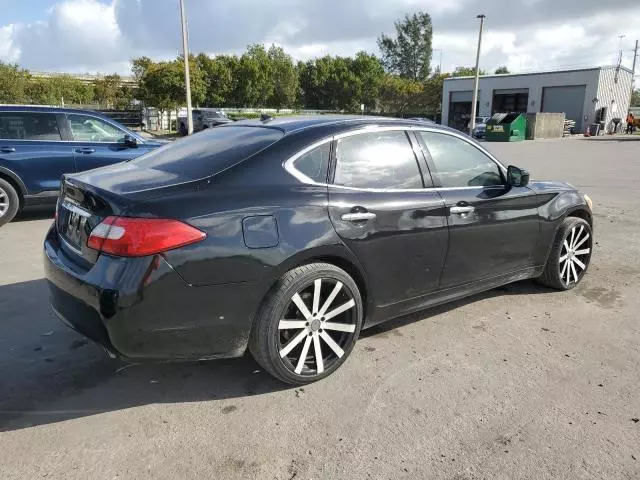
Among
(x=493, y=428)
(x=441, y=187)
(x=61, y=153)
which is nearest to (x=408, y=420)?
(x=493, y=428)

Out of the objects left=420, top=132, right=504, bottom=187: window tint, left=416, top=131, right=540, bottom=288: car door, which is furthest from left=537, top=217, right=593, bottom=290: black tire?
left=420, top=132, right=504, bottom=187: window tint

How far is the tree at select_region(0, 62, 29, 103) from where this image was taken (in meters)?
39.0

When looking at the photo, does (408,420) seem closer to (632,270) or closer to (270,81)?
(632,270)

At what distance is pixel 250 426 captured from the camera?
2.92 metres

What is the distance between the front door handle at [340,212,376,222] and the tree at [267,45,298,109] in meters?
62.5

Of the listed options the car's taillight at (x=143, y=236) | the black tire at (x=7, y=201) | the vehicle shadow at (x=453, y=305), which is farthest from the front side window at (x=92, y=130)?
the car's taillight at (x=143, y=236)

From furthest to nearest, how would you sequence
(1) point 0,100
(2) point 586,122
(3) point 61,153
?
(2) point 586,122 < (1) point 0,100 < (3) point 61,153

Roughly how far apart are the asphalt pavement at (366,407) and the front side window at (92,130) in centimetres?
438

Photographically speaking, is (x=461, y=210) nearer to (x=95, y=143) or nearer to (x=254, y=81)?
(x=95, y=143)

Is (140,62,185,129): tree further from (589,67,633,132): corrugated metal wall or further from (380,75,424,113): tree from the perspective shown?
(380,75,424,113): tree

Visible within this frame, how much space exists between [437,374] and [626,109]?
5779 cm

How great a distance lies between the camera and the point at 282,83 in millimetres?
64500

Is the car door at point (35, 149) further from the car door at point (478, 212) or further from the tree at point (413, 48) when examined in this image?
the tree at point (413, 48)

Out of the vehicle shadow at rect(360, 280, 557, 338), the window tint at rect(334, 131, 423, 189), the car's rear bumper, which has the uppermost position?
the window tint at rect(334, 131, 423, 189)
